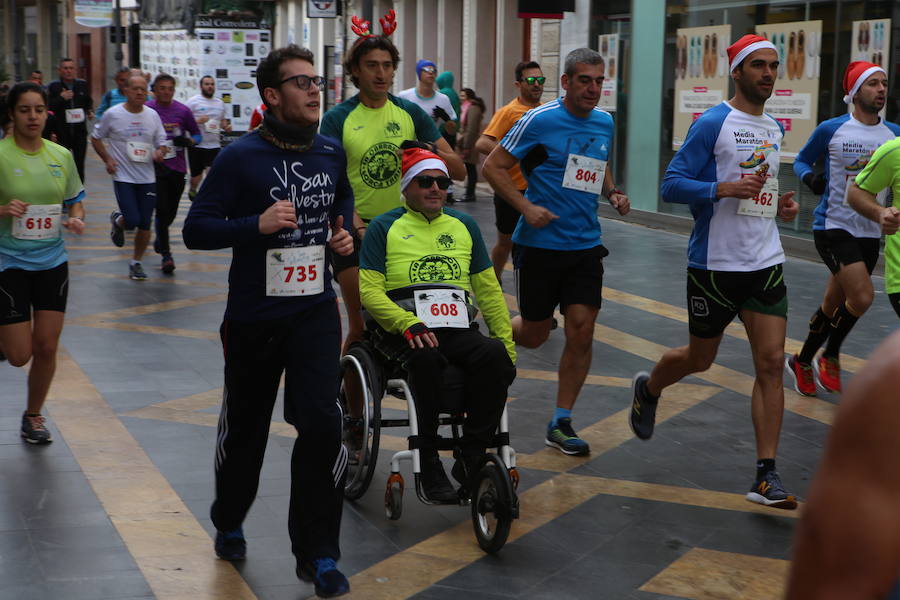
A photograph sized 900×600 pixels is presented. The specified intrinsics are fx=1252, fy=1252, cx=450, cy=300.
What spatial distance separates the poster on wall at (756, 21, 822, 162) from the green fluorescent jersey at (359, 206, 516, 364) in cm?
849

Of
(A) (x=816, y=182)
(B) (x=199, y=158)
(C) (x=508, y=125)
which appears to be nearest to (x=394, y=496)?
(A) (x=816, y=182)

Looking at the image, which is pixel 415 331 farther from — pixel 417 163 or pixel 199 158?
pixel 199 158

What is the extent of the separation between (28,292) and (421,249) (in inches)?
81.6

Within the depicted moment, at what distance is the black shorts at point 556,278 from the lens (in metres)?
6.04

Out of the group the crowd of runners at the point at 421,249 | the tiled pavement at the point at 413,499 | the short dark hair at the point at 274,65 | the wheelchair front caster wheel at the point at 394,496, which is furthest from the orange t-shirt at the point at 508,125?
the short dark hair at the point at 274,65

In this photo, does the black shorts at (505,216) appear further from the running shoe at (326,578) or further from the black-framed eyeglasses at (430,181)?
A: the running shoe at (326,578)

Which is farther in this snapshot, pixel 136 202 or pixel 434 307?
pixel 136 202

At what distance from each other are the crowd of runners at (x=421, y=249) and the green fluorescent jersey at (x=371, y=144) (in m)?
0.01

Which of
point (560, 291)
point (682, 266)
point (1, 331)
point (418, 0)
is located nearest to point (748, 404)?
point (560, 291)

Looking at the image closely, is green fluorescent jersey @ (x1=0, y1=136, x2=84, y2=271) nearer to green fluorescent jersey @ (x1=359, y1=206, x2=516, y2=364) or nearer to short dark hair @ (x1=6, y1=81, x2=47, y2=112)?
short dark hair @ (x1=6, y1=81, x2=47, y2=112)

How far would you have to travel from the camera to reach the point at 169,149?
11305 millimetres

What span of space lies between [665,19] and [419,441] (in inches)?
484

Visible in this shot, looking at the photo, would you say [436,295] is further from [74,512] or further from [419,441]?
[74,512]

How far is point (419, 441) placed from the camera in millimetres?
4789
